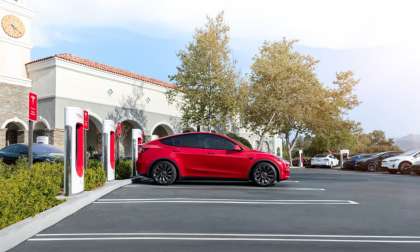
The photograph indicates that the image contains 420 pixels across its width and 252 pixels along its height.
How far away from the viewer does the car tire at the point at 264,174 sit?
12266 mm

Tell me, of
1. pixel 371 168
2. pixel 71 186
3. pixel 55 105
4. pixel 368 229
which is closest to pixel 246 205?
pixel 368 229

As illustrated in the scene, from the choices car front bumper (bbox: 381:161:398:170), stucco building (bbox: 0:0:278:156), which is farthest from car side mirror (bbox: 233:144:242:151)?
stucco building (bbox: 0:0:278:156)

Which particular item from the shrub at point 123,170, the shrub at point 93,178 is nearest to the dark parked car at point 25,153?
the shrub at point 123,170

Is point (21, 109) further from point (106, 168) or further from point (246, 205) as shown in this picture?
point (246, 205)

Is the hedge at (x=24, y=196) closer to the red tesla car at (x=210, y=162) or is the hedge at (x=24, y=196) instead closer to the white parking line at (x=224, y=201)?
the white parking line at (x=224, y=201)

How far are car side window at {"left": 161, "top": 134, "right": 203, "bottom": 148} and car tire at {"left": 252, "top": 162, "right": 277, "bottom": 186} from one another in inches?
68.2

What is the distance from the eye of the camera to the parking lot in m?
5.13

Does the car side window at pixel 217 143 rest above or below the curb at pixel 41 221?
above

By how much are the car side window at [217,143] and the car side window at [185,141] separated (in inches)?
7.9

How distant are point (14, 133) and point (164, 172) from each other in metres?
18.3

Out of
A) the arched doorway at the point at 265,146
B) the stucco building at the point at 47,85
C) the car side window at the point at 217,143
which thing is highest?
the stucco building at the point at 47,85

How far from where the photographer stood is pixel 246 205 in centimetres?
827

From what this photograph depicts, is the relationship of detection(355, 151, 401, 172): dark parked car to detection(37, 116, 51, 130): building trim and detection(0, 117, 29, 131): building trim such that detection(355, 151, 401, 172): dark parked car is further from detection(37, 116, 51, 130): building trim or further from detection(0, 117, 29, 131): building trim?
detection(0, 117, 29, 131): building trim

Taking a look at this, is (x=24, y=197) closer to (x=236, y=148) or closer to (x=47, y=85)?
(x=236, y=148)
